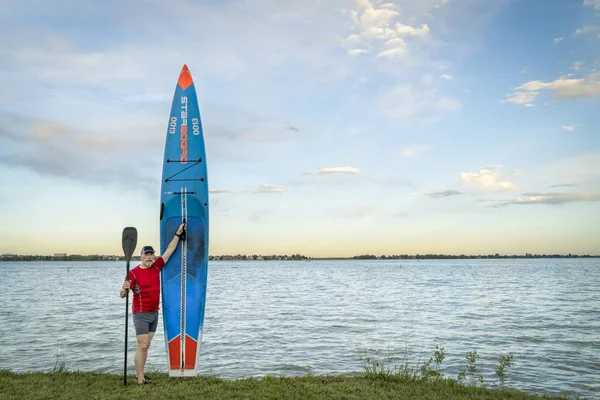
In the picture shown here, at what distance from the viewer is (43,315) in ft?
67.5

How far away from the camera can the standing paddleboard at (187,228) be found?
27.4 ft

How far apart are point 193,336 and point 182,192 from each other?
98.6 inches

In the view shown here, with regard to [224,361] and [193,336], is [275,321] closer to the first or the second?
[224,361]

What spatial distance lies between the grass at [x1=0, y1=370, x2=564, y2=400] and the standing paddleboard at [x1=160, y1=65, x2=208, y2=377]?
80 centimetres

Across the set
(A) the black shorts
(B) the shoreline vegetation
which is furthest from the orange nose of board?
(B) the shoreline vegetation

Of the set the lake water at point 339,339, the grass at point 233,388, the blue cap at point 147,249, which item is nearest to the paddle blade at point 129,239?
the blue cap at point 147,249

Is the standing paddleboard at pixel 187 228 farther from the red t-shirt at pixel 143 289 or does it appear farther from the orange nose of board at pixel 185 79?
the red t-shirt at pixel 143 289

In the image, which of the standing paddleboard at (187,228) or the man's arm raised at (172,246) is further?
the standing paddleboard at (187,228)

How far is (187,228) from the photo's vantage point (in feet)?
28.3

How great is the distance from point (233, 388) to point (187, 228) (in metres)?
2.93

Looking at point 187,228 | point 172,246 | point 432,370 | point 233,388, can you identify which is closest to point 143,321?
point 172,246

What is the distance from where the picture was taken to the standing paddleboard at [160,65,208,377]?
8352 millimetres

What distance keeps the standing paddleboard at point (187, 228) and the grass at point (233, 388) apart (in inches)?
31.6

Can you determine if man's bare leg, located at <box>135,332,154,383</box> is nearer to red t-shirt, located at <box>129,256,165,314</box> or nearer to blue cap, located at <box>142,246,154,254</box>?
red t-shirt, located at <box>129,256,165,314</box>
